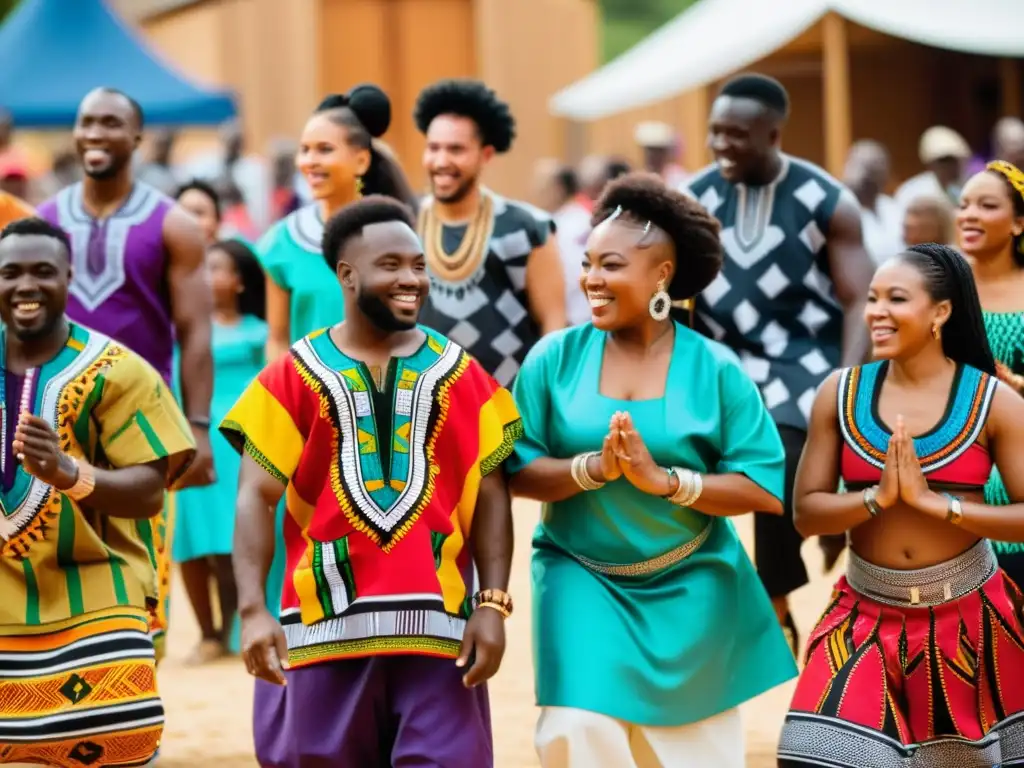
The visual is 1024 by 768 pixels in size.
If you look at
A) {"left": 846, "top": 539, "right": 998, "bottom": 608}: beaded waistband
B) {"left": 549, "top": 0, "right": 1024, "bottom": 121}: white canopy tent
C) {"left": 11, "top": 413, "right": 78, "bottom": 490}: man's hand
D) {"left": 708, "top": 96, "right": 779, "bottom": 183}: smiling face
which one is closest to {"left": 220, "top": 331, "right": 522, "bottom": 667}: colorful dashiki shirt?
{"left": 11, "top": 413, "right": 78, "bottom": 490}: man's hand

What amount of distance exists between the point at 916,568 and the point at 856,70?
60.0 ft

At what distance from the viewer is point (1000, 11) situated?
17594mm

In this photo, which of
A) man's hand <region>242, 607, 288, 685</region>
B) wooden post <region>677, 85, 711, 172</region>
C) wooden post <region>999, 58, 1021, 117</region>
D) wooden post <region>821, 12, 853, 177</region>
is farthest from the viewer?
wooden post <region>677, 85, 711, 172</region>

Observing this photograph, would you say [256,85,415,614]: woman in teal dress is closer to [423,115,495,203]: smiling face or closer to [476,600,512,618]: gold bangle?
[423,115,495,203]: smiling face

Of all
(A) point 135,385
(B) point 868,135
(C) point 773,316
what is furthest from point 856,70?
(A) point 135,385

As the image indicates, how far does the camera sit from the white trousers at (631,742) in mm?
5602

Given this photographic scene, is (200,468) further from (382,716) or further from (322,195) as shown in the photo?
(382,716)

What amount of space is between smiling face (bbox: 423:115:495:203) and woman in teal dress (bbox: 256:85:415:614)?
0.68 feet

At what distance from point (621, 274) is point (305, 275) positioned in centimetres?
216

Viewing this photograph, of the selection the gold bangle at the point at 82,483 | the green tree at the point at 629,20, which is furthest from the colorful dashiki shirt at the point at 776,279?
the green tree at the point at 629,20

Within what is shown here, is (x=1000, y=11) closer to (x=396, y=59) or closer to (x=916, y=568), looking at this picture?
(x=396, y=59)

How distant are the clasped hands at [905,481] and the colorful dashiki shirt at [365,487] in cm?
108

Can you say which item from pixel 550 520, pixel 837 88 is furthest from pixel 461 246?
pixel 837 88

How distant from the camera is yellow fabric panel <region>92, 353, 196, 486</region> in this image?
6.04 metres
